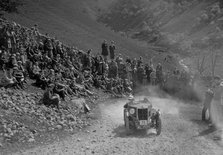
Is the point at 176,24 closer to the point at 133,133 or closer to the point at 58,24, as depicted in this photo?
the point at 58,24

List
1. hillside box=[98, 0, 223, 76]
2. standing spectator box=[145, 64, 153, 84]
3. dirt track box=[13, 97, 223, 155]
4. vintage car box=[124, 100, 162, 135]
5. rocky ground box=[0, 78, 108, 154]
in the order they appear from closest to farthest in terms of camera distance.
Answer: dirt track box=[13, 97, 223, 155], rocky ground box=[0, 78, 108, 154], vintage car box=[124, 100, 162, 135], standing spectator box=[145, 64, 153, 84], hillside box=[98, 0, 223, 76]

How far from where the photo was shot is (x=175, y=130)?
63.7 ft

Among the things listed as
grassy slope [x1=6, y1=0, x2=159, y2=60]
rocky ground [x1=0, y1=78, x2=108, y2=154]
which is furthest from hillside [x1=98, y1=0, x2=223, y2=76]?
rocky ground [x1=0, y1=78, x2=108, y2=154]

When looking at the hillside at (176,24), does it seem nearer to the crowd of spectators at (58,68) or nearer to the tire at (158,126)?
the crowd of spectators at (58,68)

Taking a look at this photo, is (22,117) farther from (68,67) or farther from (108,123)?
(68,67)

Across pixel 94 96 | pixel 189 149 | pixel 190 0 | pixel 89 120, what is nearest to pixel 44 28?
pixel 94 96

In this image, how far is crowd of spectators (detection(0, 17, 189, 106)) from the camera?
22.9m

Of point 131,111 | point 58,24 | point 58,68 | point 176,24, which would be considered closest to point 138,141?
point 131,111

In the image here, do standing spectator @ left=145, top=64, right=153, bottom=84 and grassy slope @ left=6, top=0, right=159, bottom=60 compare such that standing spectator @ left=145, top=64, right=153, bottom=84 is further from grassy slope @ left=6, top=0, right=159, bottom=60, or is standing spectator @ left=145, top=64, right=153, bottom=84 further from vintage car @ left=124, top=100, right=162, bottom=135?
vintage car @ left=124, top=100, right=162, bottom=135

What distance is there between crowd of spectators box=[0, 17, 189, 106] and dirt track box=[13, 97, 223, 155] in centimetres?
474

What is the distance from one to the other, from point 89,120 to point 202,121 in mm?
6571

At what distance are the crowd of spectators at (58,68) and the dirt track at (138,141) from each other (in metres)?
4.74

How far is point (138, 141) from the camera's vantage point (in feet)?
54.6

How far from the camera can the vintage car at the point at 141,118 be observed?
716 inches
